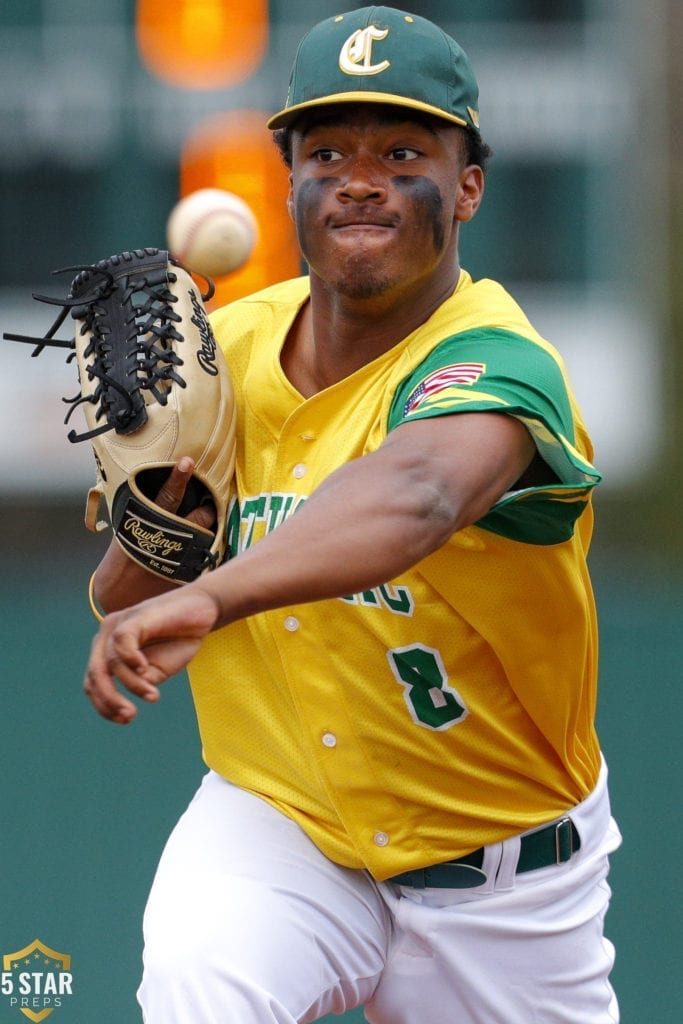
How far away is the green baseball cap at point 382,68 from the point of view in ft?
8.18

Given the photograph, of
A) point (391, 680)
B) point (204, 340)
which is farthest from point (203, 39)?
point (391, 680)

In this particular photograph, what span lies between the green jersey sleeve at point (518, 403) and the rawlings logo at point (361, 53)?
1.29 feet

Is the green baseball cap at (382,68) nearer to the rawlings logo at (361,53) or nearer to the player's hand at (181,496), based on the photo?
the rawlings logo at (361,53)

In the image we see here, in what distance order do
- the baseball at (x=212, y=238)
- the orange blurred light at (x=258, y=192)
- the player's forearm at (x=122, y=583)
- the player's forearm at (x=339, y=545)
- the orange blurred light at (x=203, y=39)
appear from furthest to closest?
the orange blurred light at (x=203, y=39) → the orange blurred light at (x=258, y=192) → the baseball at (x=212, y=238) → the player's forearm at (x=122, y=583) → the player's forearm at (x=339, y=545)

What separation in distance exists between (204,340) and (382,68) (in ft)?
1.74

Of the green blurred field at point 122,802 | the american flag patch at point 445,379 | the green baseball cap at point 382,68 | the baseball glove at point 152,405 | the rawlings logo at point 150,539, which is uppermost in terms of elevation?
the green baseball cap at point 382,68

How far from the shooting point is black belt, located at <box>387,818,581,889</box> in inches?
106

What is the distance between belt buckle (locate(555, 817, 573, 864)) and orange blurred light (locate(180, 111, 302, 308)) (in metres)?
4.00

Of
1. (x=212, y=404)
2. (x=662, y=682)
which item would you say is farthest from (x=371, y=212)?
(x=662, y=682)

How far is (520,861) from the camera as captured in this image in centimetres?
274

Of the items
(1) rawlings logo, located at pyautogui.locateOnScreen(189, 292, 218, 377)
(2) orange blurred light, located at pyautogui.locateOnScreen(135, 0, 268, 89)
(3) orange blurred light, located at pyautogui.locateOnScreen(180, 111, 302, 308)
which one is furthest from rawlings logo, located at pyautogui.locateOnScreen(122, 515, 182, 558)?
(2) orange blurred light, located at pyautogui.locateOnScreen(135, 0, 268, 89)

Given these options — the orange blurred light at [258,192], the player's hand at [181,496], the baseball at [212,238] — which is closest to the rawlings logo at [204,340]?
the player's hand at [181,496]

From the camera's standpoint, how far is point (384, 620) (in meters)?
2.58

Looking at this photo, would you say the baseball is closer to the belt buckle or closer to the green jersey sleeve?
the green jersey sleeve
